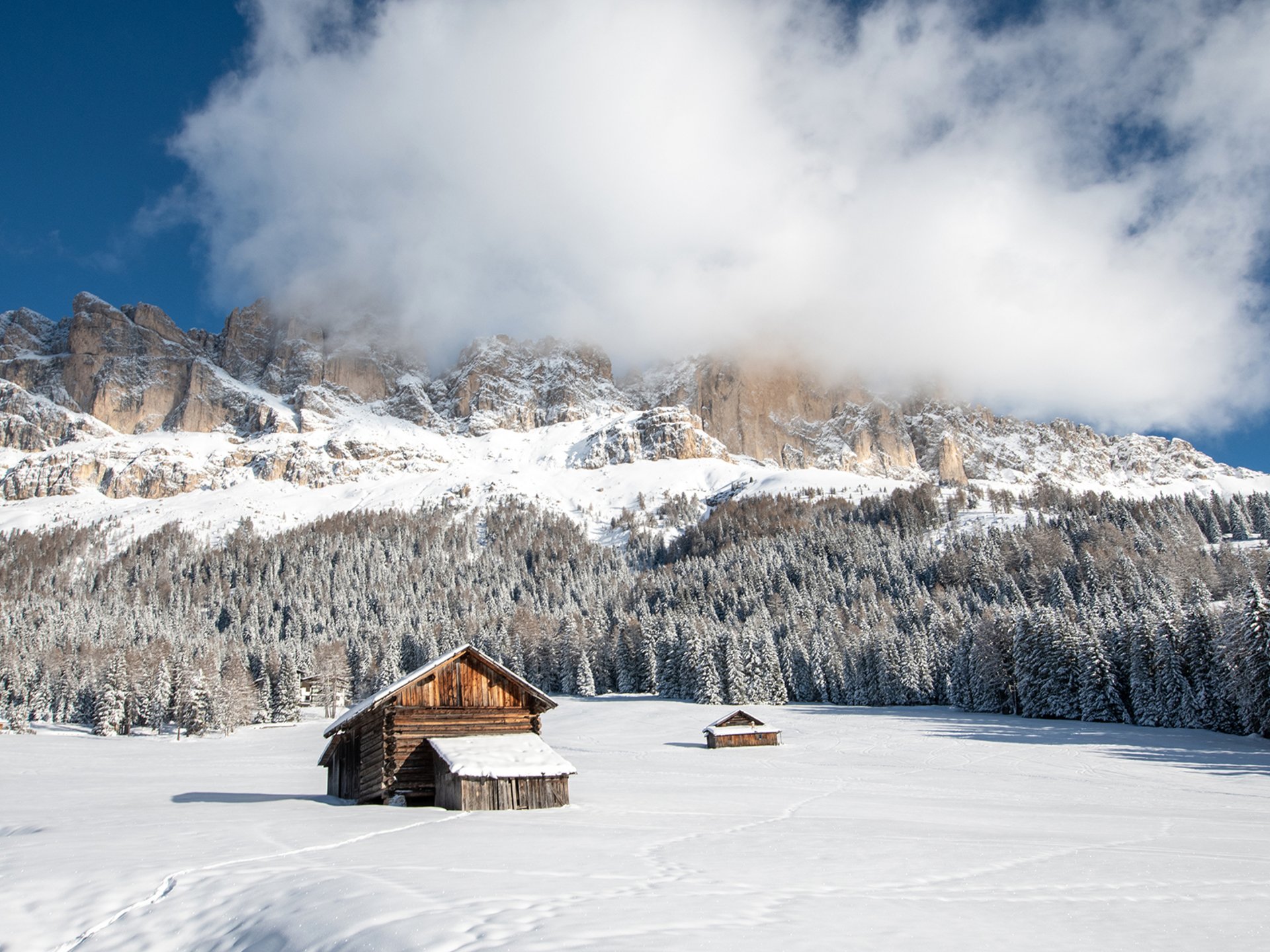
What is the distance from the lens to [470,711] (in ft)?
81.2

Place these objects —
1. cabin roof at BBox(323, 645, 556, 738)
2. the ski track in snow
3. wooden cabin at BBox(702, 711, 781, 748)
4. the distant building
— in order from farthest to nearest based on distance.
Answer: the distant building
wooden cabin at BBox(702, 711, 781, 748)
cabin roof at BBox(323, 645, 556, 738)
the ski track in snow

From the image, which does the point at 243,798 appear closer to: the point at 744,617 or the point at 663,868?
the point at 663,868

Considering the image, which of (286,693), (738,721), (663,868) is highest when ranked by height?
(286,693)

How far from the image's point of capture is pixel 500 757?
22.1 metres

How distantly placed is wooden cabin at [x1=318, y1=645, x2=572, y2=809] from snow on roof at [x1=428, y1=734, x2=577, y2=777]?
0.57 meters

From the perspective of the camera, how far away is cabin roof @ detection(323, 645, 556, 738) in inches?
930

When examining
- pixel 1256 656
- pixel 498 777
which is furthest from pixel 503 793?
pixel 1256 656

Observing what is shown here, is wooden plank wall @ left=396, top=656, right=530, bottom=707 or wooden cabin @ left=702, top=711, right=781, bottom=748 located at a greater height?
wooden plank wall @ left=396, top=656, right=530, bottom=707

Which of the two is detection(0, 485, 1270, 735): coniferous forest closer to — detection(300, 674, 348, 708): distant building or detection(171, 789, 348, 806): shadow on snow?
detection(300, 674, 348, 708): distant building

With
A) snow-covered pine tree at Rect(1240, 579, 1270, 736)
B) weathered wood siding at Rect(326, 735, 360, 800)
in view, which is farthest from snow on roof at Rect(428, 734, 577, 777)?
snow-covered pine tree at Rect(1240, 579, 1270, 736)

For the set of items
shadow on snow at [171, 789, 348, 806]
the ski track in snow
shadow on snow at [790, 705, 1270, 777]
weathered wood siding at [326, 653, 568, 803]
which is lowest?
shadow on snow at [790, 705, 1270, 777]

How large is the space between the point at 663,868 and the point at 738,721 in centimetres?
4760

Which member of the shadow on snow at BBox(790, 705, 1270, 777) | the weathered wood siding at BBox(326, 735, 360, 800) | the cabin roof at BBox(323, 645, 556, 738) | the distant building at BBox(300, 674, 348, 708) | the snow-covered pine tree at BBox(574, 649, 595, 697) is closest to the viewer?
the cabin roof at BBox(323, 645, 556, 738)

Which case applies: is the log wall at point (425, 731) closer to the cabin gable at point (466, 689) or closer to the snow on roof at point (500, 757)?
the cabin gable at point (466, 689)
